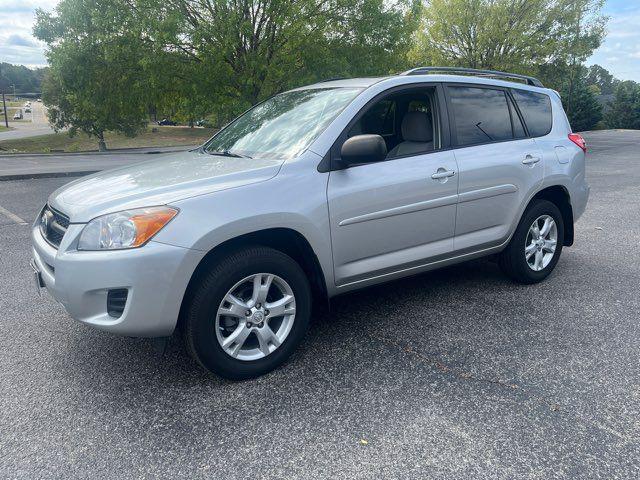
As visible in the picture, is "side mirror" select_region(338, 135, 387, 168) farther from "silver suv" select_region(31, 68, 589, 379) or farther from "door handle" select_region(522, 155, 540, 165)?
"door handle" select_region(522, 155, 540, 165)

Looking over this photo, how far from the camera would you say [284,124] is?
12.2 ft

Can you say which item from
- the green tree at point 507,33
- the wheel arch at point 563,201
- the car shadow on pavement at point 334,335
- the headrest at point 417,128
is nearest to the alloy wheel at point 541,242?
the wheel arch at point 563,201

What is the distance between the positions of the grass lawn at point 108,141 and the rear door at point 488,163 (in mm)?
46284

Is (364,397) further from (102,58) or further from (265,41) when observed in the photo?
(102,58)

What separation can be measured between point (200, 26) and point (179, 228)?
15.0 metres

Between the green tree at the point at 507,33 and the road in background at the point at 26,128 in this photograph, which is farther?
the road in background at the point at 26,128

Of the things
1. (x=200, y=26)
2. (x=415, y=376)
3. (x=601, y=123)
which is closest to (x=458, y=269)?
(x=415, y=376)

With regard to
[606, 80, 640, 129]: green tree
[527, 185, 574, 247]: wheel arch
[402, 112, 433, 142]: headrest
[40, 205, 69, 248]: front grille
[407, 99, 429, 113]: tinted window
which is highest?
[407, 99, 429, 113]: tinted window

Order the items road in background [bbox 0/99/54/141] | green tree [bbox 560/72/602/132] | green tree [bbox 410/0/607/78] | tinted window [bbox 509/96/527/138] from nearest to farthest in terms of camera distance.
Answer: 1. tinted window [bbox 509/96/527/138]
2. green tree [bbox 410/0/607/78]
3. green tree [bbox 560/72/602/132]
4. road in background [bbox 0/99/54/141]

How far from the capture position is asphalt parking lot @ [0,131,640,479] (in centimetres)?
230

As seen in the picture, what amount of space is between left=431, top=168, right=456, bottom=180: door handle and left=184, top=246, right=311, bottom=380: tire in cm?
125

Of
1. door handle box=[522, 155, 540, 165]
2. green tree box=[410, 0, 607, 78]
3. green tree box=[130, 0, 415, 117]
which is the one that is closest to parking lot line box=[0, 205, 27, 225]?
door handle box=[522, 155, 540, 165]

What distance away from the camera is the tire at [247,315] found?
9.06 feet

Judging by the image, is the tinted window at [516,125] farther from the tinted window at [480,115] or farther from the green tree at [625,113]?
the green tree at [625,113]
